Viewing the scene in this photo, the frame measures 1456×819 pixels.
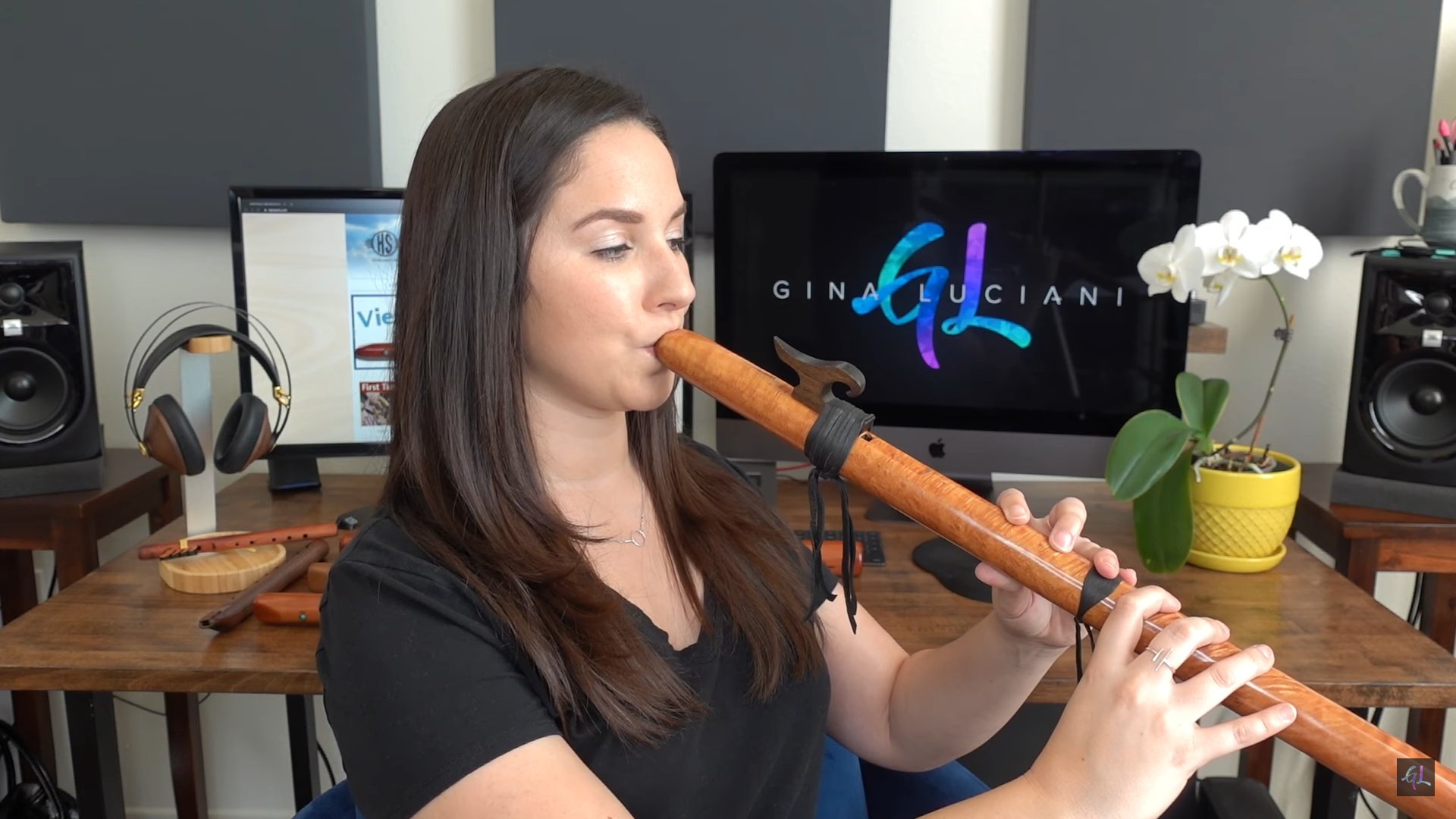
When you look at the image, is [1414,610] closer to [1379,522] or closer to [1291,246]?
[1379,522]

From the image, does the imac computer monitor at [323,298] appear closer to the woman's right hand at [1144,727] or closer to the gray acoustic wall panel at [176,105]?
the gray acoustic wall panel at [176,105]

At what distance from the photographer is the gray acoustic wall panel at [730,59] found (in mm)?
2039

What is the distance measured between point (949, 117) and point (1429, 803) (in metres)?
1.53

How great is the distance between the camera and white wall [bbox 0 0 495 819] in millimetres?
2102

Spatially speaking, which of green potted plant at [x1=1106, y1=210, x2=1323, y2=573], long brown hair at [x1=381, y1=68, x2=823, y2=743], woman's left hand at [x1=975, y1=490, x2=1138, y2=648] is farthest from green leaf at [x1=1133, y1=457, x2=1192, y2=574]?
long brown hair at [x1=381, y1=68, x2=823, y2=743]

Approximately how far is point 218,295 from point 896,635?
1547 millimetres

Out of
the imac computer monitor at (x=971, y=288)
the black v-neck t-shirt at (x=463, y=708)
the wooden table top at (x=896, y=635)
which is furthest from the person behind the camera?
the imac computer monitor at (x=971, y=288)

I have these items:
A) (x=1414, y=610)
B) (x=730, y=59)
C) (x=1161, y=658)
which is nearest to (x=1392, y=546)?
(x=1414, y=610)

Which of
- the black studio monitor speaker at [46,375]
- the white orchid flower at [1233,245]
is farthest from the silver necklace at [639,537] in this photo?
the black studio monitor speaker at [46,375]

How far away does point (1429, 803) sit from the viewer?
0.81 meters

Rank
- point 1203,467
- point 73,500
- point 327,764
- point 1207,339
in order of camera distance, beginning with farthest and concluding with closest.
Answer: point 327,764 → point 1207,339 → point 73,500 → point 1203,467

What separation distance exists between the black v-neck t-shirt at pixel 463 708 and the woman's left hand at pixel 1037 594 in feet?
0.79

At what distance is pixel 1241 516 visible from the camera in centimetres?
160

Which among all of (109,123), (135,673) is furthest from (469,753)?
(109,123)
